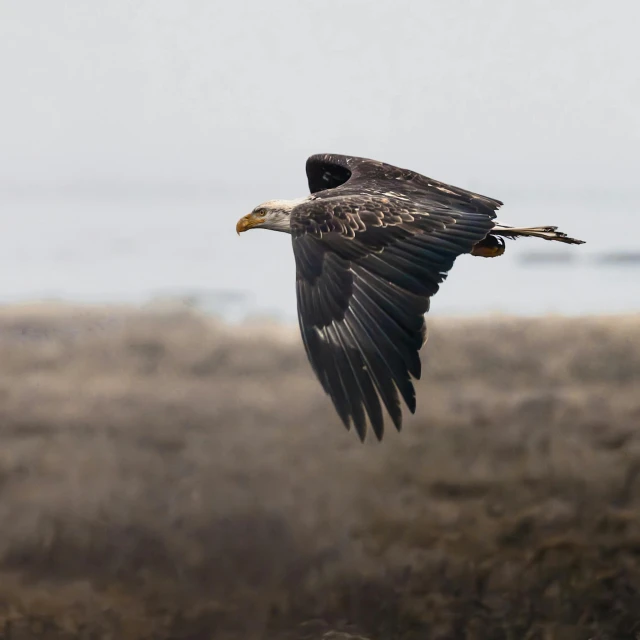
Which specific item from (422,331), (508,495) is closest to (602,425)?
(508,495)

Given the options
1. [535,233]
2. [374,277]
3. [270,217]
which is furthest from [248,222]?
[374,277]

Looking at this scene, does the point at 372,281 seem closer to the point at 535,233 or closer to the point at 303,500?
the point at 535,233

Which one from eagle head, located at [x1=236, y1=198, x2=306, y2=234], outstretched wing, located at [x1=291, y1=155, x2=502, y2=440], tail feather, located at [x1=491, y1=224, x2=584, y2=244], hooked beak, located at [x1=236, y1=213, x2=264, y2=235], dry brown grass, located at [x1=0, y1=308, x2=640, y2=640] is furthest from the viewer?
dry brown grass, located at [x1=0, y1=308, x2=640, y2=640]

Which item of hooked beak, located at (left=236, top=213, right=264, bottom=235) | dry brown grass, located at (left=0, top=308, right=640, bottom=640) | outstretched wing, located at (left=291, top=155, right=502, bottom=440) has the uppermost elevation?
hooked beak, located at (left=236, top=213, right=264, bottom=235)

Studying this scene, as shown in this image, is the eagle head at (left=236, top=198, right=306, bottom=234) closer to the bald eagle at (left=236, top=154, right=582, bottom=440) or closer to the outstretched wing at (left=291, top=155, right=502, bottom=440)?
the bald eagle at (left=236, top=154, right=582, bottom=440)

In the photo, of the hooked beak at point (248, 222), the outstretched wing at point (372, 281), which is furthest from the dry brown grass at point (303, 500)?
the outstretched wing at point (372, 281)

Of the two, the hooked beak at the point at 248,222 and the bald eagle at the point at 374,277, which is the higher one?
the hooked beak at the point at 248,222

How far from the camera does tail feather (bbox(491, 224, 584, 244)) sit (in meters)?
7.91

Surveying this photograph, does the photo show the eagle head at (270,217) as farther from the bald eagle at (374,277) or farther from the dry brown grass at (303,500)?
the dry brown grass at (303,500)

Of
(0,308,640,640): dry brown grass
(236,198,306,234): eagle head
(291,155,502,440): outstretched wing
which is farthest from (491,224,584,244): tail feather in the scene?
(0,308,640,640): dry brown grass

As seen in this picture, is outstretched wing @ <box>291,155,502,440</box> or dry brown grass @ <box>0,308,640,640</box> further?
dry brown grass @ <box>0,308,640,640</box>

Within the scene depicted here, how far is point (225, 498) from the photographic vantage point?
39.2ft

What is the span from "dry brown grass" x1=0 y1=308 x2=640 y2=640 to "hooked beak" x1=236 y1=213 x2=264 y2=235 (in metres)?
3.68

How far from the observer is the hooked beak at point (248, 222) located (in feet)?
28.8
